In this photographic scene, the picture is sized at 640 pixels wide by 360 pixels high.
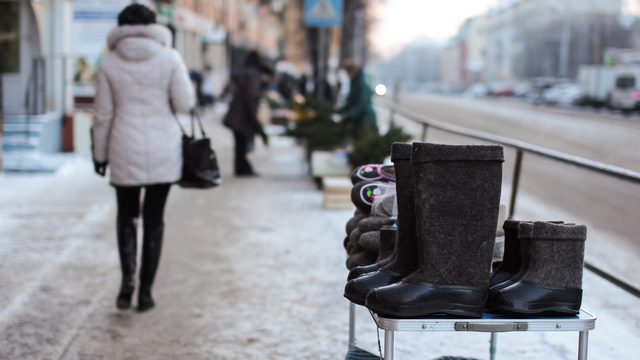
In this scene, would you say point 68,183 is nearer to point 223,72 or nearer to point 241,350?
point 241,350

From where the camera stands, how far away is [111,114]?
4086mm

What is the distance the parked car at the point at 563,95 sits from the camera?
4306cm

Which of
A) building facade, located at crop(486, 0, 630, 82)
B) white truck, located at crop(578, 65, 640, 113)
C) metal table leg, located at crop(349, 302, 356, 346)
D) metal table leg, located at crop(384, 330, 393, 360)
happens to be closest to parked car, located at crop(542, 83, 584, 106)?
white truck, located at crop(578, 65, 640, 113)

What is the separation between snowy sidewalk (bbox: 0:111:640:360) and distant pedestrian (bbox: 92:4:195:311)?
85 centimetres

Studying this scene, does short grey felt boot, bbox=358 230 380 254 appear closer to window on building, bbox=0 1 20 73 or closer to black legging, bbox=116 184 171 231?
black legging, bbox=116 184 171 231

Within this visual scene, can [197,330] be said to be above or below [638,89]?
below

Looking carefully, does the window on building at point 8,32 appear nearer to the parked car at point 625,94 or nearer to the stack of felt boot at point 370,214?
the stack of felt boot at point 370,214

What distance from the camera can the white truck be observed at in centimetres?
3378

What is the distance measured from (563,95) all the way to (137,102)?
44.8m

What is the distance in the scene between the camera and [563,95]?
4512cm

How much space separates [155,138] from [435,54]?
147912 mm

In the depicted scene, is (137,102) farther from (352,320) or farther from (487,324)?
(487,324)

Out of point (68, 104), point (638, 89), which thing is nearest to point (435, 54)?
point (638, 89)

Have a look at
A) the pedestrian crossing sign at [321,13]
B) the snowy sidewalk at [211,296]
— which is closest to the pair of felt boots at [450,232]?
the snowy sidewalk at [211,296]
